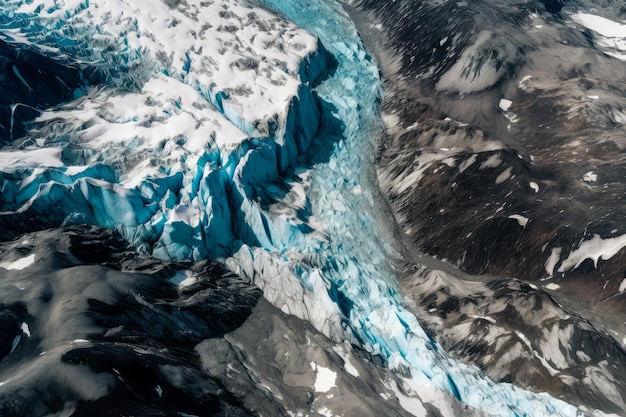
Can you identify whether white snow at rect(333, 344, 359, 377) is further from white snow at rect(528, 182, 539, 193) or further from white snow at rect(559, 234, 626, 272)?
white snow at rect(528, 182, 539, 193)

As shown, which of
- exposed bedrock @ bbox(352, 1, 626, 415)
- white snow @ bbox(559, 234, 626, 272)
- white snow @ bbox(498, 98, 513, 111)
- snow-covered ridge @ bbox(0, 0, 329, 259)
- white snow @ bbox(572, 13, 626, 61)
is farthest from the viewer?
white snow @ bbox(572, 13, 626, 61)

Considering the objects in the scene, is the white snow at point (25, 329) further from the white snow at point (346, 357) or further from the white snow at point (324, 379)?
the white snow at point (346, 357)

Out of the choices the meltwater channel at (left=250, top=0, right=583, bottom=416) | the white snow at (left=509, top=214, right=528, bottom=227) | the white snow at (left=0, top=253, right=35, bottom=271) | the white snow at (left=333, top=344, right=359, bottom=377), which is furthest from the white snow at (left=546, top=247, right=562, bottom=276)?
the white snow at (left=0, top=253, right=35, bottom=271)

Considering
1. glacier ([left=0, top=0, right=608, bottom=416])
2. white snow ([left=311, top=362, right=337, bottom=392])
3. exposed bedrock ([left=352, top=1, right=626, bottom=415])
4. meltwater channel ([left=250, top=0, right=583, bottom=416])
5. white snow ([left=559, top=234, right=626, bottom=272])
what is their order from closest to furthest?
1. white snow ([left=311, top=362, right=337, bottom=392])
2. meltwater channel ([left=250, top=0, right=583, bottom=416])
3. glacier ([left=0, top=0, right=608, bottom=416])
4. exposed bedrock ([left=352, top=1, right=626, bottom=415])
5. white snow ([left=559, top=234, right=626, bottom=272])

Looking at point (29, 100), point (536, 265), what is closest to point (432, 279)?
point (536, 265)

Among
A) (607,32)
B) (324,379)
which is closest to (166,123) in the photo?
(324,379)

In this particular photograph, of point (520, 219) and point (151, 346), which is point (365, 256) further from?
point (151, 346)
